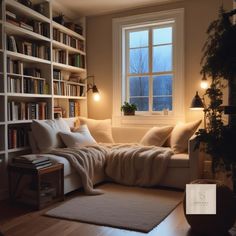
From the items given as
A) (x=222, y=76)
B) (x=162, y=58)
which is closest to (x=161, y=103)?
(x=162, y=58)

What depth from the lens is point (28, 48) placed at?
3896mm

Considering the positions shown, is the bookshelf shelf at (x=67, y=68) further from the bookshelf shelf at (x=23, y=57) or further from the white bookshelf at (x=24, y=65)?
the bookshelf shelf at (x=23, y=57)

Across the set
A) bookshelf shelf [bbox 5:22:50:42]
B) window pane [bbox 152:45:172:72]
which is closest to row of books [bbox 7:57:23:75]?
bookshelf shelf [bbox 5:22:50:42]

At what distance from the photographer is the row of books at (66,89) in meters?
4.52

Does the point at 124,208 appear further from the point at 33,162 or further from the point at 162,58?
the point at 162,58

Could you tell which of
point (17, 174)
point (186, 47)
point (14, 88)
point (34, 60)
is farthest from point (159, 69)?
point (17, 174)

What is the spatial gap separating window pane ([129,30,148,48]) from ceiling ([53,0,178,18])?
440 mm

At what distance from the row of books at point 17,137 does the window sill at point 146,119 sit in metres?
1.71

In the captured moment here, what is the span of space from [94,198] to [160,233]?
3.61 feet

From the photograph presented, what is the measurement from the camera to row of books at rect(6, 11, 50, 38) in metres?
3.60

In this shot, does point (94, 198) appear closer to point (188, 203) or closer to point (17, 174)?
point (17, 174)

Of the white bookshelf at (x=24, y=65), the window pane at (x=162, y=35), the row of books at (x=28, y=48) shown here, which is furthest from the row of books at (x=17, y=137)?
the window pane at (x=162, y=35)

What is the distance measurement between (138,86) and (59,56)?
1.45 metres

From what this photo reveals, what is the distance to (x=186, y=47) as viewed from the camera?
4.55 meters
